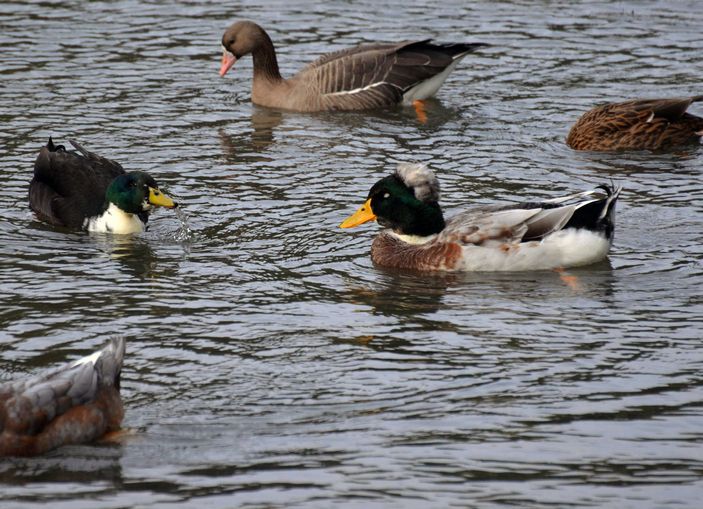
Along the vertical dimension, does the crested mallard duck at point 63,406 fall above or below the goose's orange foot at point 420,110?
below

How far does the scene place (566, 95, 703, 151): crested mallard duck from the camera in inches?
566

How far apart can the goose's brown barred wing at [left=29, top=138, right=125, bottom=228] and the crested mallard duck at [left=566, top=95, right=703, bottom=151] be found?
5021mm

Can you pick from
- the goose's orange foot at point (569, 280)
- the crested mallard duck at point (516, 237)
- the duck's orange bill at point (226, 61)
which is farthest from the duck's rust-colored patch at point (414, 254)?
the duck's orange bill at point (226, 61)

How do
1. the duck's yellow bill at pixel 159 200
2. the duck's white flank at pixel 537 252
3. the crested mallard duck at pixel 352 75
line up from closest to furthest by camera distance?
the duck's white flank at pixel 537 252 → the duck's yellow bill at pixel 159 200 → the crested mallard duck at pixel 352 75

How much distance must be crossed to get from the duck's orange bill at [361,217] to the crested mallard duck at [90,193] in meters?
1.58

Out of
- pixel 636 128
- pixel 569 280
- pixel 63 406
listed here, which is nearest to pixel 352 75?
pixel 636 128

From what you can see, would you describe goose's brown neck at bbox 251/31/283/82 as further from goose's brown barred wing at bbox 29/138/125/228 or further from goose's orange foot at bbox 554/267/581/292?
goose's orange foot at bbox 554/267/581/292

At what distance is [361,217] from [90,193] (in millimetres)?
2728

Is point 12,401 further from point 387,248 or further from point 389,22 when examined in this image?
point 389,22

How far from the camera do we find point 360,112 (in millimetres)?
16859

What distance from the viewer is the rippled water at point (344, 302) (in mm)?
7117

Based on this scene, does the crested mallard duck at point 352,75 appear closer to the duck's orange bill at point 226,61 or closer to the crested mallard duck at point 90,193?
the duck's orange bill at point 226,61

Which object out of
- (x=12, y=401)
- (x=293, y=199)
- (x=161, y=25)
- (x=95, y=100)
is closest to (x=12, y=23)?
(x=161, y=25)

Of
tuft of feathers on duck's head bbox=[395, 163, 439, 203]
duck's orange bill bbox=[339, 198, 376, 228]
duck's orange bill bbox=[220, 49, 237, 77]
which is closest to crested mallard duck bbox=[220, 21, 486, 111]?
duck's orange bill bbox=[220, 49, 237, 77]
